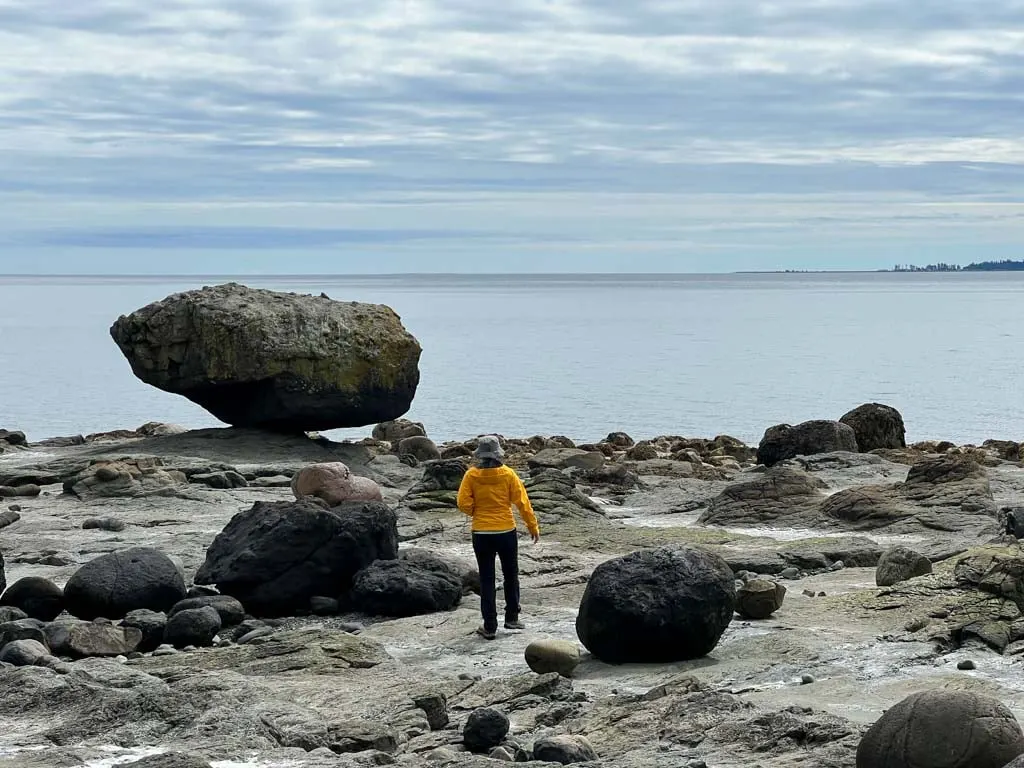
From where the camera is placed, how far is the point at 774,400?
5478 cm

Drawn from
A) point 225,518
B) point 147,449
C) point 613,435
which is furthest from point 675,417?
point 225,518

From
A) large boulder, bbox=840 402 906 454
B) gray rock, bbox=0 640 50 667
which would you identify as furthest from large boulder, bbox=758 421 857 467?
gray rock, bbox=0 640 50 667

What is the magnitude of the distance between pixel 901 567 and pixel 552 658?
14.3 feet

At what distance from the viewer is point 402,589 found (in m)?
14.1

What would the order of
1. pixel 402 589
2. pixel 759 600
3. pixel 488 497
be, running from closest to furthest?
pixel 759 600 < pixel 488 497 < pixel 402 589

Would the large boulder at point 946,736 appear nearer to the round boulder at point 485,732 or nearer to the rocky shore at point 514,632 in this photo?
the rocky shore at point 514,632

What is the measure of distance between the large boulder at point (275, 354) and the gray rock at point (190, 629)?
13177 millimetres

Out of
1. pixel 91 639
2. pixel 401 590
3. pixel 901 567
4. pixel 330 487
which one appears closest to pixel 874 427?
pixel 330 487

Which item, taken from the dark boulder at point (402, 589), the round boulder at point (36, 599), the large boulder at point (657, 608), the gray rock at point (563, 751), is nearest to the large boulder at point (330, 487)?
the dark boulder at point (402, 589)

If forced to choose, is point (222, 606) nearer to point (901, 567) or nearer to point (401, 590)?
point (401, 590)

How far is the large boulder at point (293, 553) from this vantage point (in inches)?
567

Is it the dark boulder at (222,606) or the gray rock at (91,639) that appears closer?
the gray rock at (91,639)

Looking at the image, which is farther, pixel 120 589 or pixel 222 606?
pixel 120 589

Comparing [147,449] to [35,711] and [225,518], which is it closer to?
[225,518]
